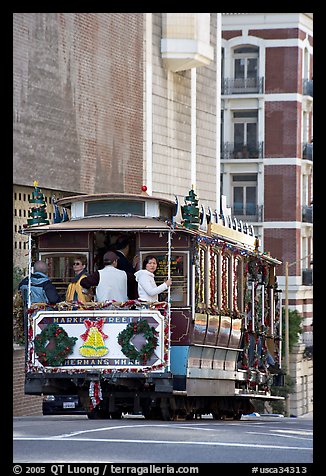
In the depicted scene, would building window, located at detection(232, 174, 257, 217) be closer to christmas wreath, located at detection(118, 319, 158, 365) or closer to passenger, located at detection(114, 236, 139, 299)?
passenger, located at detection(114, 236, 139, 299)

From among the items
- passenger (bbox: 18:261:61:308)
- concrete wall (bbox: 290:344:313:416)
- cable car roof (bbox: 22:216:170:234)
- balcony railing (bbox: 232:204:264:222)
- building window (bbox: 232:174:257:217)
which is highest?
building window (bbox: 232:174:257:217)

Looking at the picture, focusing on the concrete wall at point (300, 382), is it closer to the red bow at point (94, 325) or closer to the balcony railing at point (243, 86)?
the balcony railing at point (243, 86)

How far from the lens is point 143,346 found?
19.9 m

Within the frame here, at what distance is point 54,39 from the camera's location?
113 ft

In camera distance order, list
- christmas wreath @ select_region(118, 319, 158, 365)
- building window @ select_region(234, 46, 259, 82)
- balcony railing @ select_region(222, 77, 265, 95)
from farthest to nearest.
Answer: building window @ select_region(234, 46, 259, 82), balcony railing @ select_region(222, 77, 265, 95), christmas wreath @ select_region(118, 319, 158, 365)

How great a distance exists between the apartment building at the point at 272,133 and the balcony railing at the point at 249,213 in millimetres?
44

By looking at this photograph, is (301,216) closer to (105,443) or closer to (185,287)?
(185,287)

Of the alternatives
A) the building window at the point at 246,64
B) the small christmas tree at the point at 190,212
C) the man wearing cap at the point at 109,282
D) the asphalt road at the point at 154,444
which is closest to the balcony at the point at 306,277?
the building window at the point at 246,64

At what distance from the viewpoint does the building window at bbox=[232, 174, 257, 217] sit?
71875 mm

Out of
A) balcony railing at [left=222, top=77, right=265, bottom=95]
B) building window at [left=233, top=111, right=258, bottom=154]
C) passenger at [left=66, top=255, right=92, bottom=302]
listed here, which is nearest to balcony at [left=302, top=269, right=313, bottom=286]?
building window at [left=233, top=111, right=258, bottom=154]

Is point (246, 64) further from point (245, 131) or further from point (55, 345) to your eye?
point (55, 345)

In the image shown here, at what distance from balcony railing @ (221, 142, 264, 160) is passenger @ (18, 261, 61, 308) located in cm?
5112

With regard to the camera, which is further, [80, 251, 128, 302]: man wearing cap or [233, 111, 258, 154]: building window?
[233, 111, 258, 154]: building window
